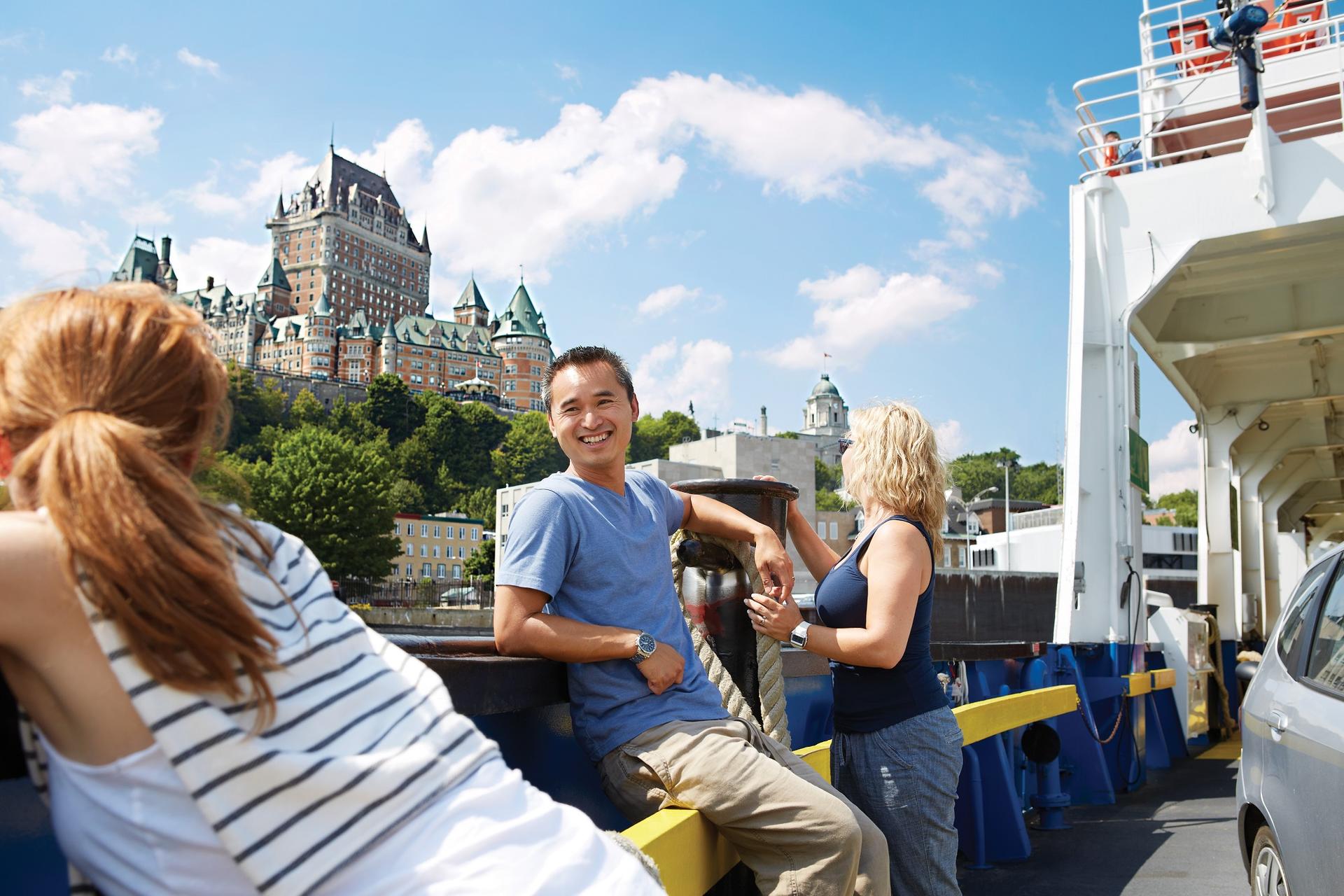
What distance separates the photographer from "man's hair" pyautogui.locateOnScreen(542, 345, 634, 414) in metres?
2.86

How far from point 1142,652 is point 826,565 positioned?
19.5 feet

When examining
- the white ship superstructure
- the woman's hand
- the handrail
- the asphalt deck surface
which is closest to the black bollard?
the woman's hand

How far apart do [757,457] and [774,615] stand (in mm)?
68245

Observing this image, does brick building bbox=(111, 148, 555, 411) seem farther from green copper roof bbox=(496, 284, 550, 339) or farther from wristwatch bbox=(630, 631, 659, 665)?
wristwatch bbox=(630, 631, 659, 665)

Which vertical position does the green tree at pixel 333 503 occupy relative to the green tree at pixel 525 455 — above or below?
below

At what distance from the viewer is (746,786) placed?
2.37 metres

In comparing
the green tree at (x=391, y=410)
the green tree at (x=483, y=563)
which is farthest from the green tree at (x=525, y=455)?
the green tree at (x=483, y=563)

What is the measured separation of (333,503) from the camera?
213 ft

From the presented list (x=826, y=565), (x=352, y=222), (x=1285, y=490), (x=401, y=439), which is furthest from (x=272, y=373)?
(x=826, y=565)

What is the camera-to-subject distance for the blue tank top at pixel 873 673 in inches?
116

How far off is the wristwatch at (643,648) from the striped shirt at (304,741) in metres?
1.02

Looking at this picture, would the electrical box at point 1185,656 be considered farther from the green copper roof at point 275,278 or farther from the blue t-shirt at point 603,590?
the green copper roof at point 275,278

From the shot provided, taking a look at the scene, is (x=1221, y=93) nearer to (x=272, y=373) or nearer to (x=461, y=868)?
(x=461, y=868)

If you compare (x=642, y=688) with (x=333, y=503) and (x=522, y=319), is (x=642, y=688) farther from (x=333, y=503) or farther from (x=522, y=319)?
(x=522, y=319)
